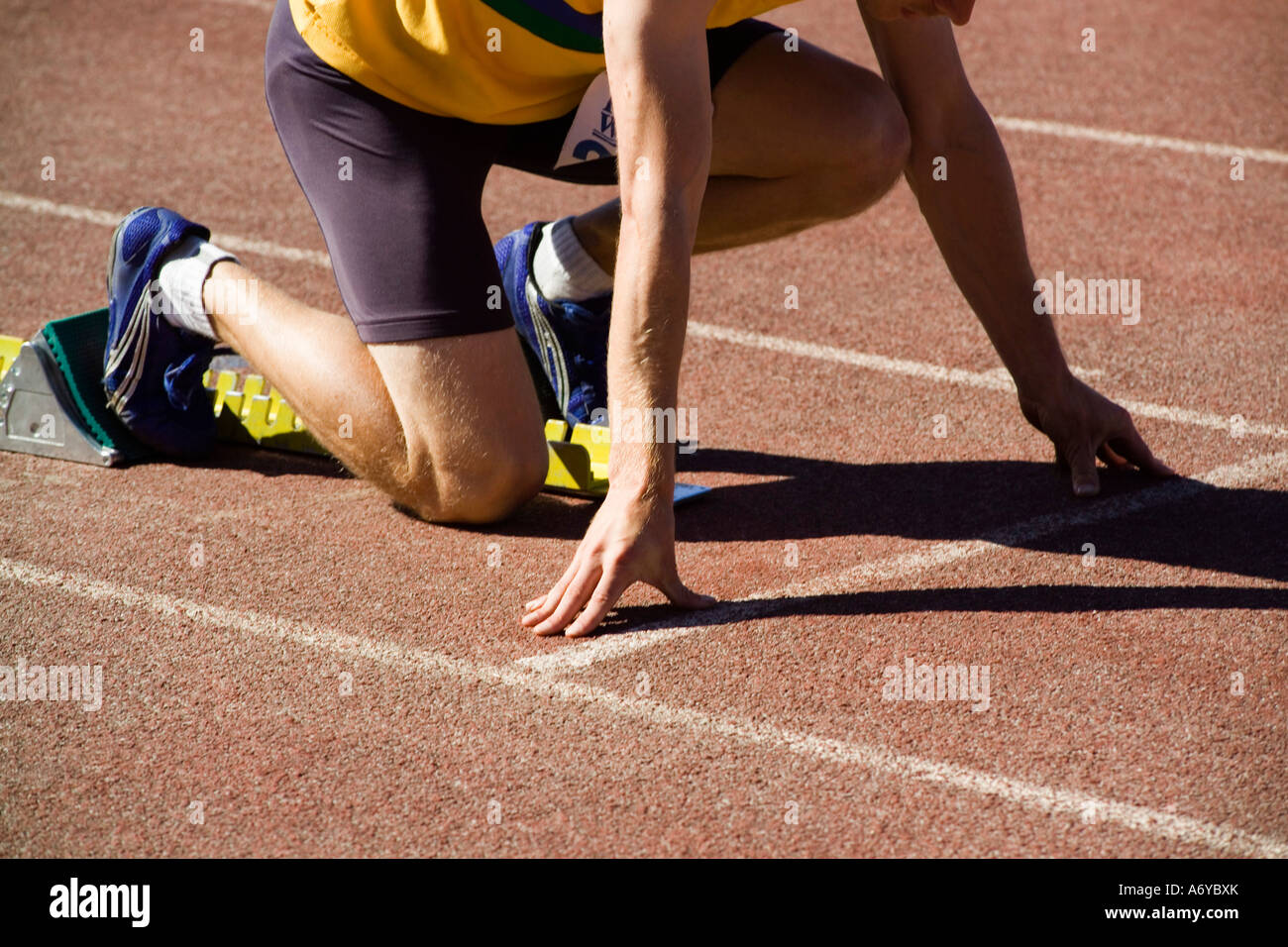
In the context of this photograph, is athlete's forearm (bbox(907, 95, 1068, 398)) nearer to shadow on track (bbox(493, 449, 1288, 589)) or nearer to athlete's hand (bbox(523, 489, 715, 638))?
shadow on track (bbox(493, 449, 1288, 589))

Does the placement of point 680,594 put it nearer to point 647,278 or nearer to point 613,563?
point 613,563

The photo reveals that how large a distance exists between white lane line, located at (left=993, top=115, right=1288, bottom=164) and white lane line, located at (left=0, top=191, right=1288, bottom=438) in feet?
10.0

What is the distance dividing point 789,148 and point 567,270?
2.20 ft

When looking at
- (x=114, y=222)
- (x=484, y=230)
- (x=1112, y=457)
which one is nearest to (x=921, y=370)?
(x=1112, y=457)

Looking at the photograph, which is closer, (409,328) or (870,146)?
(409,328)

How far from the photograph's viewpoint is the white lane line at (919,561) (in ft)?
10.8

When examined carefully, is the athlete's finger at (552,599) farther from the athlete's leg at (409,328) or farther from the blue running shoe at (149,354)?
the blue running shoe at (149,354)

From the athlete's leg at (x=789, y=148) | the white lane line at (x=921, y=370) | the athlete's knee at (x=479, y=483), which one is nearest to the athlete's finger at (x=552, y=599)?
the athlete's knee at (x=479, y=483)

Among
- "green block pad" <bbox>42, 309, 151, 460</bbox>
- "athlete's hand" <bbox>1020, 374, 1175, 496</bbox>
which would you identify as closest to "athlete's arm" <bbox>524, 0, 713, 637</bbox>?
"athlete's hand" <bbox>1020, 374, 1175, 496</bbox>

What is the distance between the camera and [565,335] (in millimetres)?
4391

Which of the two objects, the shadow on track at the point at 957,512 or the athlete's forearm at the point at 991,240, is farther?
the athlete's forearm at the point at 991,240

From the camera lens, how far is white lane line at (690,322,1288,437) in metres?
4.65

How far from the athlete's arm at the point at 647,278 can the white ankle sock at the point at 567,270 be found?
1.00m

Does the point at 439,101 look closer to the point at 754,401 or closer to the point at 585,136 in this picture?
the point at 585,136
